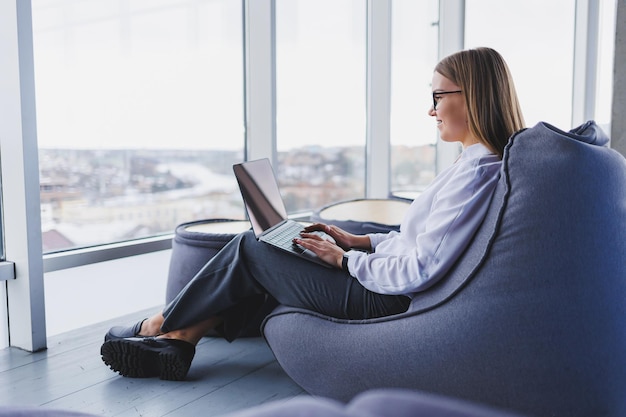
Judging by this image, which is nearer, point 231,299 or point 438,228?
point 438,228

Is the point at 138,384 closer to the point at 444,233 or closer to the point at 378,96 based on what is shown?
the point at 444,233

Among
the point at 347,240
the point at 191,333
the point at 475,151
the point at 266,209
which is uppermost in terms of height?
the point at 475,151

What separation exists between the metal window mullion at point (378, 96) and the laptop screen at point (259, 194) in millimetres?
2629

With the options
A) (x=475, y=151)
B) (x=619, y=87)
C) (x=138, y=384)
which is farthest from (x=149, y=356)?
(x=619, y=87)

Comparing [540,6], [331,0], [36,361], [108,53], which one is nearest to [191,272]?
[36,361]

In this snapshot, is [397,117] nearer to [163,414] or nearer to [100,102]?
[100,102]

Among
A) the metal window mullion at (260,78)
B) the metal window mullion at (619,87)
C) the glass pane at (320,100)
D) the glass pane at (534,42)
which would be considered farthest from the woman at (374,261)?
the glass pane at (534,42)

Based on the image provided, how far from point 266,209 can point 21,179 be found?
994mm

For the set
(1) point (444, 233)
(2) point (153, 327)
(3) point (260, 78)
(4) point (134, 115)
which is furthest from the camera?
(3) point (260, 78)

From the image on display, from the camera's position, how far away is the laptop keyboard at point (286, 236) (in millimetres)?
1995

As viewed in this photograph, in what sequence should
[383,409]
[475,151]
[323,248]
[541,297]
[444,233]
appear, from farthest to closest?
1. [323,248]
2. [475,151]
3. [444,233]
4. [541,297]
5. [383,409]

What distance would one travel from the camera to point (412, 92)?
17.9ft

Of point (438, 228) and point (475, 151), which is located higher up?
point (475, 151)

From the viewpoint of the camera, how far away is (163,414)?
186 centimetres
